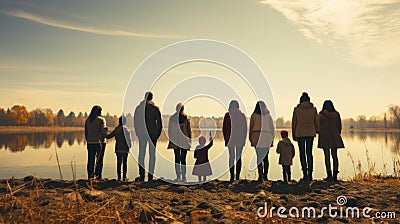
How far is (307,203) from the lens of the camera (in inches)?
237

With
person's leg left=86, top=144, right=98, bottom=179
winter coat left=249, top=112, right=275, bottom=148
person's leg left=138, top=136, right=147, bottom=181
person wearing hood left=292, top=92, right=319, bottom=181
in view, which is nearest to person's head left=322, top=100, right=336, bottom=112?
person wearing hood left=292, top=92, right=319, bottom=181

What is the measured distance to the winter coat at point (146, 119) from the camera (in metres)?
8.46

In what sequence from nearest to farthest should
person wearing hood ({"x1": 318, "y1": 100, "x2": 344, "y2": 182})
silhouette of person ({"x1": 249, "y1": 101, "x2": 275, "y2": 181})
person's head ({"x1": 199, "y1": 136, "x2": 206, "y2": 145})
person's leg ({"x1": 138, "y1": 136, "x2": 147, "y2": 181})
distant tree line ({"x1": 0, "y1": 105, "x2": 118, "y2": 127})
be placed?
person's leg ({"x1": 138, "y1": 136, "x2": 147, "y2": 181}) → silhouette of person ({"x1": 249, "y1": 101, "x2": 275, "y2": 181}) → person wearing hood ({"x1": 318, "y1": 100, "x2": 344, "y2": 182}) → person's head ({"x1": 199, "y1": 136, "x2": 206, "y2": 145}) → distant tree line ({"x1": 0, "y1": 105, "x2": 118, "y2": 127})

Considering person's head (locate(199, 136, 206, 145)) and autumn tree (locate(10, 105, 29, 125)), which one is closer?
person's head (locate(199, 136, 206, 145))

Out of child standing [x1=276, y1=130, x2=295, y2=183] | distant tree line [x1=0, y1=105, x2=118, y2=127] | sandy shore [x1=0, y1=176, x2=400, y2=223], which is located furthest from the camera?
distant tree line [x1=0, y1=105, x2=118, y2=127]

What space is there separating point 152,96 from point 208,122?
5.37ft

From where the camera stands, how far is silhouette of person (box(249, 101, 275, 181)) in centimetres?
852

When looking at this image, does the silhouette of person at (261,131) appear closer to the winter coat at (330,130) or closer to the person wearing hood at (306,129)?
the person wearing hood at (306,129)

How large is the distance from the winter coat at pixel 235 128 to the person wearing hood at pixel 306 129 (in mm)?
1338

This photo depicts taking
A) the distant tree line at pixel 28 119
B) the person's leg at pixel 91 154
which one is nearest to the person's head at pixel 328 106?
the person's leg at pixel 91 154

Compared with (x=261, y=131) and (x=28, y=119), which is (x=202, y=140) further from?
(x=28, y=119)

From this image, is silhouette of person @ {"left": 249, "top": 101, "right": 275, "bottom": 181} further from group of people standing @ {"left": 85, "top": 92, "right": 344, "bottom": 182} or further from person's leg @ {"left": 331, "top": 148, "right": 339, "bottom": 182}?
person's leg @ {"left": 331, "top": 148, "right": 339, "bottom": 182}

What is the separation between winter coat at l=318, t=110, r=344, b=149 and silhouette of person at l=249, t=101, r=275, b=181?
4.45 ft

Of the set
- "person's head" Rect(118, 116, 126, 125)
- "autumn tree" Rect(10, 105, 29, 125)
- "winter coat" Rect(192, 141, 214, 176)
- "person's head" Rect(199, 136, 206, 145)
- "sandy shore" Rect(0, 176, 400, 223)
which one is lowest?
"sandy shore" Rect(0, 176, 400, 223)
